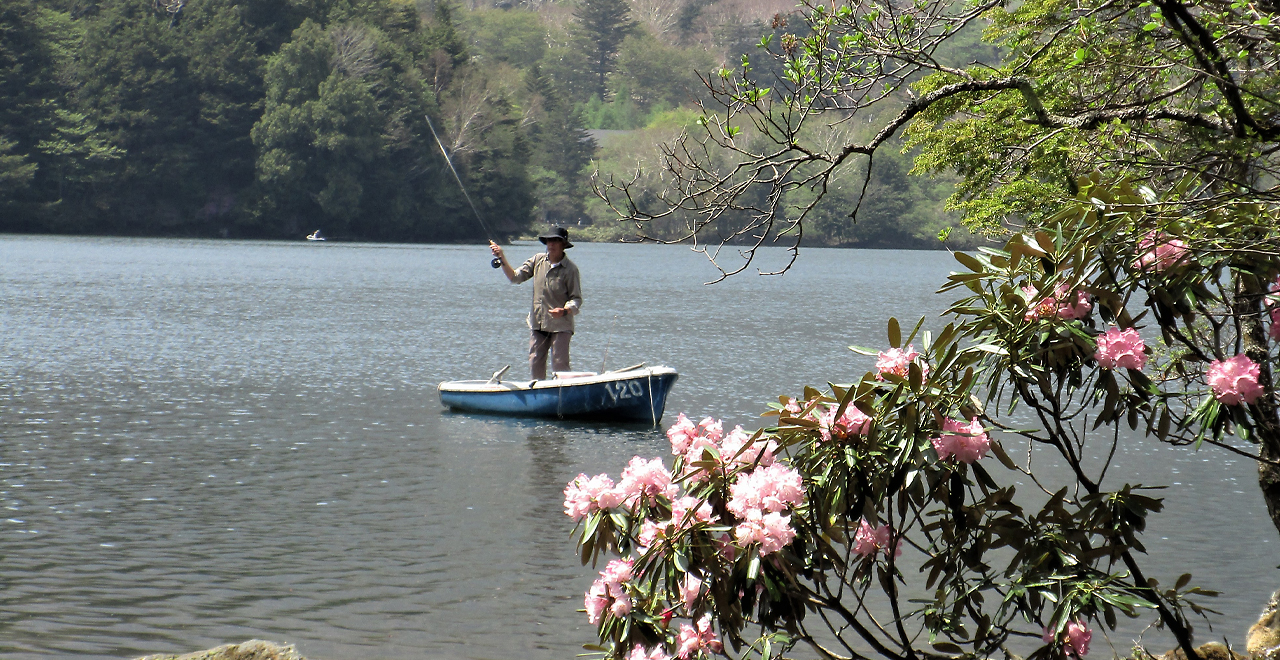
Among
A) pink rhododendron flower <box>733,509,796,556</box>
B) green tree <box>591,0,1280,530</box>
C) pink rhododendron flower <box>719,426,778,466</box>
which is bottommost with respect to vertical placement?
pink rhododendron flower <box>733,509,796,556</box>

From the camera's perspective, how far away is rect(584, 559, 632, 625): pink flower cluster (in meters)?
4.75

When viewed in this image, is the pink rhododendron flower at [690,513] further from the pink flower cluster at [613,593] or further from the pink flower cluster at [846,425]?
the pink flower cluster at [846,425]

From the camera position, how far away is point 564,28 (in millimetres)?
164750

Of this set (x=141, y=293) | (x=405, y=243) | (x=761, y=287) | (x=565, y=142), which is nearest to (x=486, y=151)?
(x=405, y=243)

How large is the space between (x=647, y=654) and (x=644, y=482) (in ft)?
2.05

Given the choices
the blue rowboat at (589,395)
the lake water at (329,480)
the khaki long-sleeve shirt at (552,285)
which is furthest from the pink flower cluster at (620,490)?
the blue rowboat at (589,395)

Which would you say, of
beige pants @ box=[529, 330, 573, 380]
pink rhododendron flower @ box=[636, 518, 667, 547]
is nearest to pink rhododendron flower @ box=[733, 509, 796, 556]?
pink rhododendron flower @ box=[636, 518, 667, 547]

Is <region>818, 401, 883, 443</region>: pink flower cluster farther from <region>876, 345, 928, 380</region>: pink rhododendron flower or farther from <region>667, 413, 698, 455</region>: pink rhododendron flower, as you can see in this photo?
<region>667, 413, 698, 455</region>: pink rhododendron flower

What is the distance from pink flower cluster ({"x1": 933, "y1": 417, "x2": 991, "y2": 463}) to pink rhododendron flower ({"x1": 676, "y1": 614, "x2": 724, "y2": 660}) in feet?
3.36

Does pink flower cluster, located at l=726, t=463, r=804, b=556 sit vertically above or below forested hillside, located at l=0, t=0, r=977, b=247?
below

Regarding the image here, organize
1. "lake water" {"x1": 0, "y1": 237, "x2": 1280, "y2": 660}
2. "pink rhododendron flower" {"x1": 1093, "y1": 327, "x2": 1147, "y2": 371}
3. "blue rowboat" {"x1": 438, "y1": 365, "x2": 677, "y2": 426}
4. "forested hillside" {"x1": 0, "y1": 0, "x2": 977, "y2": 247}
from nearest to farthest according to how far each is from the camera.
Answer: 1. "pink rhododendron flower" {"x1": 1093, "y1": 327, "x2": 1147, "y2": 371}
2. "lake water" {"x1": 0, "y1": 237, "x2": 1280, "y2": 660}
3. "blue rowboat" {"x1": 438, "y1": 365, "x2": 677, "y2": 426}
4. "forested hillside" {"x1": 0, "y1": 0, "x2": 977, "y2": 247}

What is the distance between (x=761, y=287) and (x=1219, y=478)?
43.5 m

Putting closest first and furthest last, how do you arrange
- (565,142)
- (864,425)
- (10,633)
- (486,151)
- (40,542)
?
(864,425) < (10,633) < (40,542) < (486,151) < (565,142)

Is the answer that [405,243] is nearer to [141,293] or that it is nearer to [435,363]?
[141,293]
